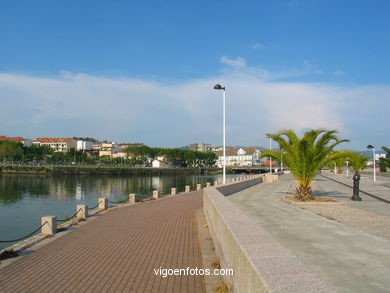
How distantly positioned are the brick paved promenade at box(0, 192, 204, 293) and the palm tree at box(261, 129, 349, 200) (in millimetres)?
6843

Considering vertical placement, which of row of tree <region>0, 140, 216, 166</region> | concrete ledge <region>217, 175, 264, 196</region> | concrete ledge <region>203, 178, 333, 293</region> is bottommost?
concrete ledge <region>217, 175, 264, 196</region>

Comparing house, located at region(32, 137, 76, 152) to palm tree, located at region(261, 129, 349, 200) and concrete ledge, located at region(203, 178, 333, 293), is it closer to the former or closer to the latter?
palm tree, located at region(261, 129, 349, 200)

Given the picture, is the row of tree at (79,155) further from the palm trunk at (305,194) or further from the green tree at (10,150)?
the palm trunk at (305,194)

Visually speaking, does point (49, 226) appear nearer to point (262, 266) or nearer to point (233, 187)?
point (262, 266)

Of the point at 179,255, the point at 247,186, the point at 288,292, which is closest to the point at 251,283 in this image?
the point at 288,292

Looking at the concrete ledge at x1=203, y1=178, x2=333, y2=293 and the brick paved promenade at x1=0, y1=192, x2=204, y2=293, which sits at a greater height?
the concrete ledge at x1=203, y1=178, x2=333, y2=293

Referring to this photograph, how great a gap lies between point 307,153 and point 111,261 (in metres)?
11.5

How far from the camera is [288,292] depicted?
111 inches

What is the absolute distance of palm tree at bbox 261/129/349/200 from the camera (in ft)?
53.2

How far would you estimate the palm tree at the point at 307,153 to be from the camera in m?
16.2

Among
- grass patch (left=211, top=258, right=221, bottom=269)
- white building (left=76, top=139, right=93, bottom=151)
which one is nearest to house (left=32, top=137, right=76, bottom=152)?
white building (left=76, top=139, right=93, bottom=151)

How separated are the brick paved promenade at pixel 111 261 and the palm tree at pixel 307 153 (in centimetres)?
684

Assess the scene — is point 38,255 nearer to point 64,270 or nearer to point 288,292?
point 64,270

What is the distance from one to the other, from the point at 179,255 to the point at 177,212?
25.7 feet
